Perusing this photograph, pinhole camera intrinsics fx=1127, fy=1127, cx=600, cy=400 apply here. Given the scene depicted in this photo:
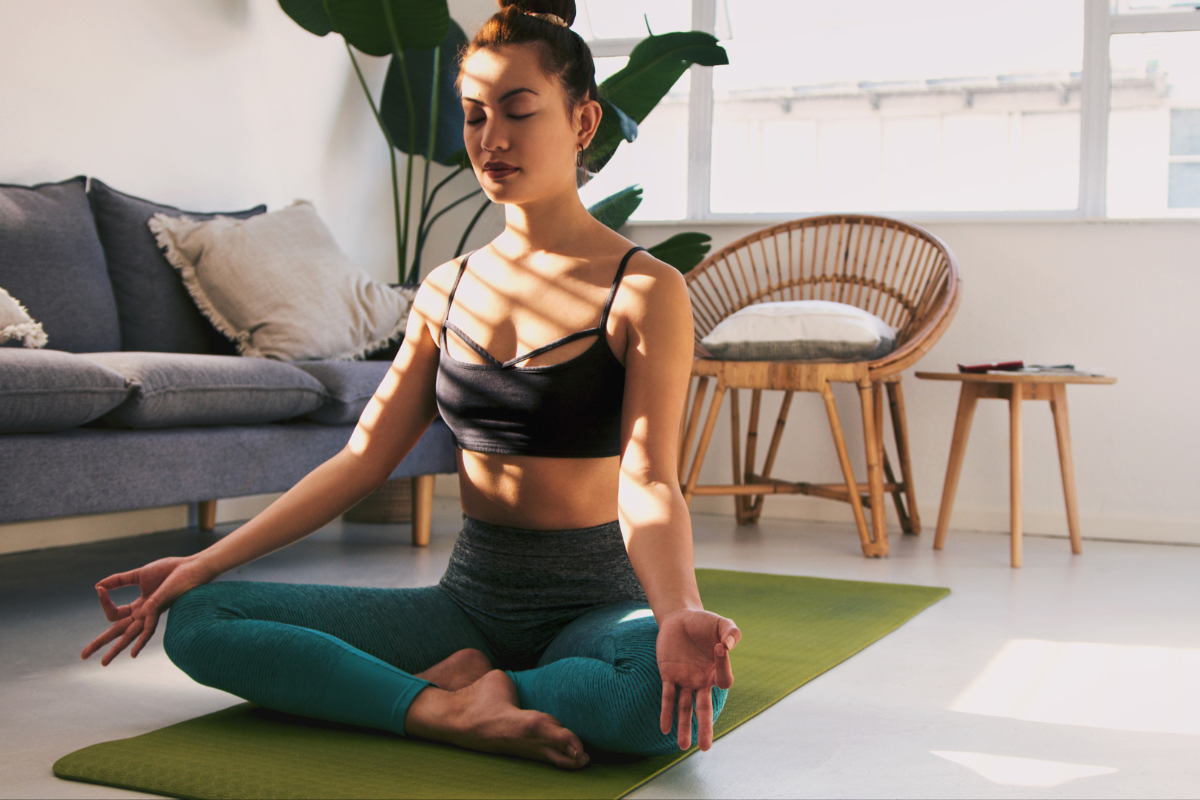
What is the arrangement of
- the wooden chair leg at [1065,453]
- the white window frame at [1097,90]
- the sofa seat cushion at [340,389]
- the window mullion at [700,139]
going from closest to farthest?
the sofa seat cushion at [340,389] → the wooden chair leg at [1065,453] → the white window frame at [1097,90] → the window mullion at [700,139]

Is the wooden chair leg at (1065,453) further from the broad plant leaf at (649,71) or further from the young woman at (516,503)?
the young woman at (516,503)

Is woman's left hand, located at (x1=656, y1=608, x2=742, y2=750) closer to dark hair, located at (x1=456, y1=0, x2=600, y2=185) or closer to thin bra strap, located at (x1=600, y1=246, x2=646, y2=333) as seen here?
thin bra strap, located at (x1=600, y1=246, x2=646, y2=333)

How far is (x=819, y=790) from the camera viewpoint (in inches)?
45.2

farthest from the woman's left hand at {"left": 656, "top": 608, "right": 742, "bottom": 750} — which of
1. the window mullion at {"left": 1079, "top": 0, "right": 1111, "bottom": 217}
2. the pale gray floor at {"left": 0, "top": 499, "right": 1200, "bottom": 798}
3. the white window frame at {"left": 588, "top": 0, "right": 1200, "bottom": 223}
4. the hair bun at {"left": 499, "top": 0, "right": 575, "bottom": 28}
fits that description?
the window mullion at {"left": 1079, "top": 0, "right": 1111, "bottom": 217}

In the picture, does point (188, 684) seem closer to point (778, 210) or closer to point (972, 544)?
point (972, 544)

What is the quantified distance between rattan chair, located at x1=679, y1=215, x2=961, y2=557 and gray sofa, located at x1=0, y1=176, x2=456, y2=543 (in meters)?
0.86

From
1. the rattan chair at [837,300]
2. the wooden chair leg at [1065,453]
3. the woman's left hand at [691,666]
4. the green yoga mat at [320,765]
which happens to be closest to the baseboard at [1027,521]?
the rattan chair at [837,300]

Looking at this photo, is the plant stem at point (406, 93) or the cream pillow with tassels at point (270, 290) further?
the plant stem at point (406, 93)

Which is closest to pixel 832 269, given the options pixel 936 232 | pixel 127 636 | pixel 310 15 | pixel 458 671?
pixel 936 232

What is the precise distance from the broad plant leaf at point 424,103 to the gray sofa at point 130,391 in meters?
0.82

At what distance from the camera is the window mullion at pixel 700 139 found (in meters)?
3.98

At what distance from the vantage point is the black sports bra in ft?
4.19

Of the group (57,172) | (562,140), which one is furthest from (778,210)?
(562,140)

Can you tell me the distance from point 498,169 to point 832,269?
2.57 meters
